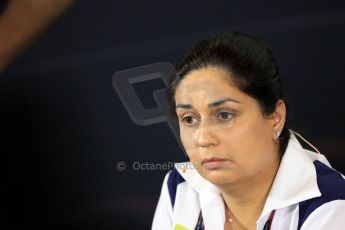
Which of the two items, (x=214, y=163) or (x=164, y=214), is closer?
(x=214, y=163)

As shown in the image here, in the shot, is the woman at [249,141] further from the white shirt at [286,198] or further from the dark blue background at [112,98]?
the dark blue background at [112,98]

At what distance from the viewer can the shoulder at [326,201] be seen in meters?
1.17

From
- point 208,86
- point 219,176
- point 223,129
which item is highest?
point 208,86

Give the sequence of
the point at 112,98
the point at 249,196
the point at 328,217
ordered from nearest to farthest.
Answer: the point at 328,217, the point at 249,196, the point at 112,98

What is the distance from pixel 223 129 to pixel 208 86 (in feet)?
0.36

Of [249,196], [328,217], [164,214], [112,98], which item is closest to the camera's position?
[328,217]

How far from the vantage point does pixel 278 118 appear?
125cm

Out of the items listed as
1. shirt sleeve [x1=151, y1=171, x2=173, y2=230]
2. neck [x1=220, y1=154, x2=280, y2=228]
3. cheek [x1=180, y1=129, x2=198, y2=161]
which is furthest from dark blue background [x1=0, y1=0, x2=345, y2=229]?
cheek [x1=180, y1=129, x2=198, y2=161]

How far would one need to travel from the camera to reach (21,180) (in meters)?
2.02

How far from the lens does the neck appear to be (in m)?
1.27

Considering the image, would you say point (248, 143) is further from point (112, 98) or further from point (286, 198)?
point (112, 98)

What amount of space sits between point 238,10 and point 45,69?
2.49 ft

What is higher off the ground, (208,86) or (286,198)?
(208,86)

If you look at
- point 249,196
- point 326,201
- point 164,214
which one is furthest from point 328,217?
point 164,214
